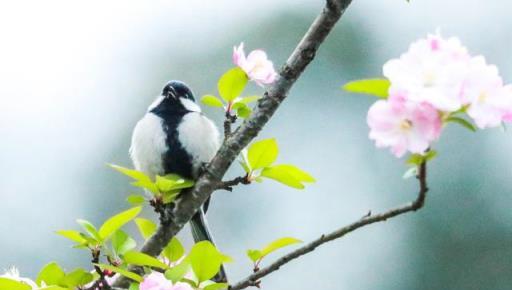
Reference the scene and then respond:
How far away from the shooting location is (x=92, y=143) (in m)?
15.8

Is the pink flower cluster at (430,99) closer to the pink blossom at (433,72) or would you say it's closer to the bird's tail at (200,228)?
the pink blossom at (433,72)

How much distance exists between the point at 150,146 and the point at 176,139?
8cm

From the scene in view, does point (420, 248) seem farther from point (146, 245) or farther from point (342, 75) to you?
point (146, 245)

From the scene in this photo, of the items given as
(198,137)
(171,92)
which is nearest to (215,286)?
(198,137)

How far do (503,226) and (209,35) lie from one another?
530cm

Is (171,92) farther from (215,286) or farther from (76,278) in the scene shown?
(215,286)

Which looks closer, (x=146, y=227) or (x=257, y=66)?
(x=257, y=66)

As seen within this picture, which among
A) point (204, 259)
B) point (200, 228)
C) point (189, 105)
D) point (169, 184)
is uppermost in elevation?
point (189, 105)

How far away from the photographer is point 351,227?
7.33 feet

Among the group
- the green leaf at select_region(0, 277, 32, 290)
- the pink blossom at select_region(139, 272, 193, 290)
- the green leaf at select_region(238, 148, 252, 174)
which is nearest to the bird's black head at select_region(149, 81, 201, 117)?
the green leaf at select_region(238, 148, 252, 174)

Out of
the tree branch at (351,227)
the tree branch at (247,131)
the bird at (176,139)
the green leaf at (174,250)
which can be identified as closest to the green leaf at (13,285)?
the tree branch at (247,131)

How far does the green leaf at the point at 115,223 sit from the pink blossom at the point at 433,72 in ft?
2.49

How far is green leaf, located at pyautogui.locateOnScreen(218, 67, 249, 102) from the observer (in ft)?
9.14

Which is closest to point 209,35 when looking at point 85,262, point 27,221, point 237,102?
point 27,221
